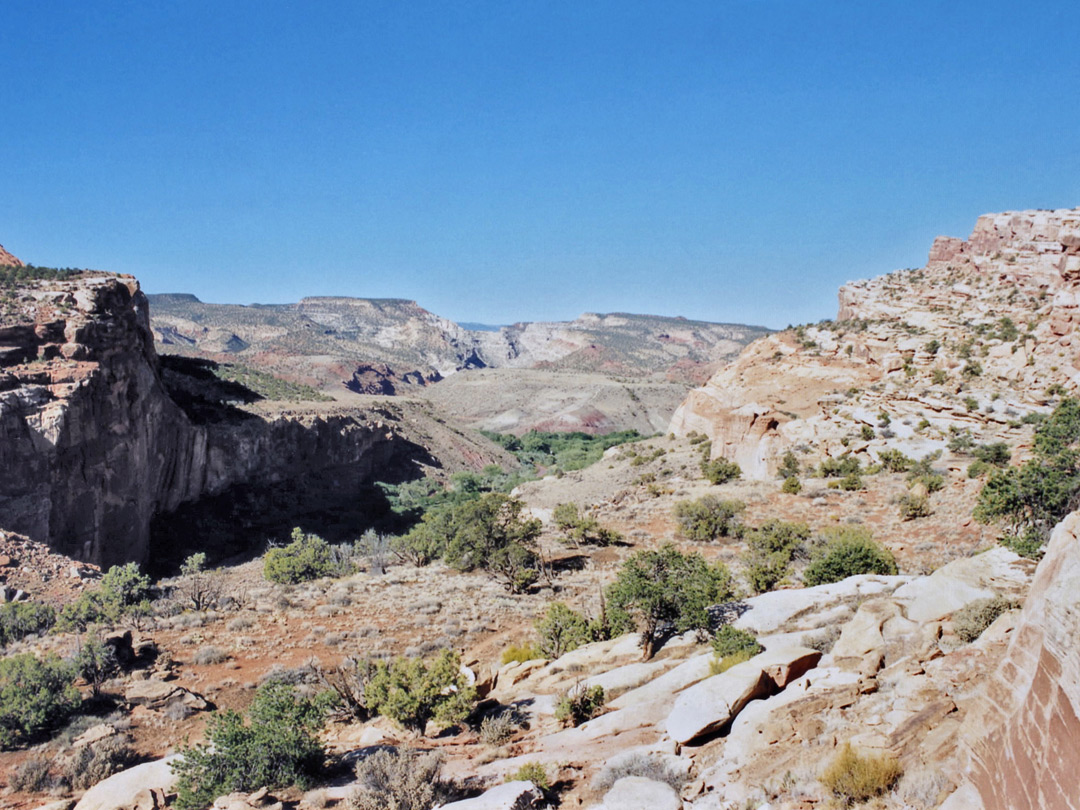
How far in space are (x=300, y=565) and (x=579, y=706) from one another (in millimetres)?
14141

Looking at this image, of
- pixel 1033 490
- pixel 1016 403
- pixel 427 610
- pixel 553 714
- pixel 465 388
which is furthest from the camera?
pixel 465 388

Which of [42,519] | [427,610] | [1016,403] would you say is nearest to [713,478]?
[1016,403]

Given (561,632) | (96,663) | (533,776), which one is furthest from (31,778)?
(561,632)

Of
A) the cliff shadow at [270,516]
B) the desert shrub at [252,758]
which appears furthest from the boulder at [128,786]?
the cliff shadow at [270,516]

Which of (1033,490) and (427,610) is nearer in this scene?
(1033,490)

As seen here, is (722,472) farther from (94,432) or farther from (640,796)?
(94,432)

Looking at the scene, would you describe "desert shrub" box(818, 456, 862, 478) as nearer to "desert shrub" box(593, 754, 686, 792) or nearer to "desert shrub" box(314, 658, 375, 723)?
"desert shrub" box(314, 658, 375, 723)

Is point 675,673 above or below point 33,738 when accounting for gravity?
above

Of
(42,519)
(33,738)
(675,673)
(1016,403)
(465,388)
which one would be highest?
(465,388)

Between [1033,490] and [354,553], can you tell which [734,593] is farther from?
[354,553]

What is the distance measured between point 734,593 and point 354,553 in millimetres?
17784

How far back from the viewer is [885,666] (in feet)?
27.3

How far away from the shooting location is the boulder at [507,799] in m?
6.65

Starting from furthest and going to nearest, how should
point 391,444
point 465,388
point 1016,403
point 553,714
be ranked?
1. point 465,388
2. point 391,444
3. point 1016,403
4. point 553,714
